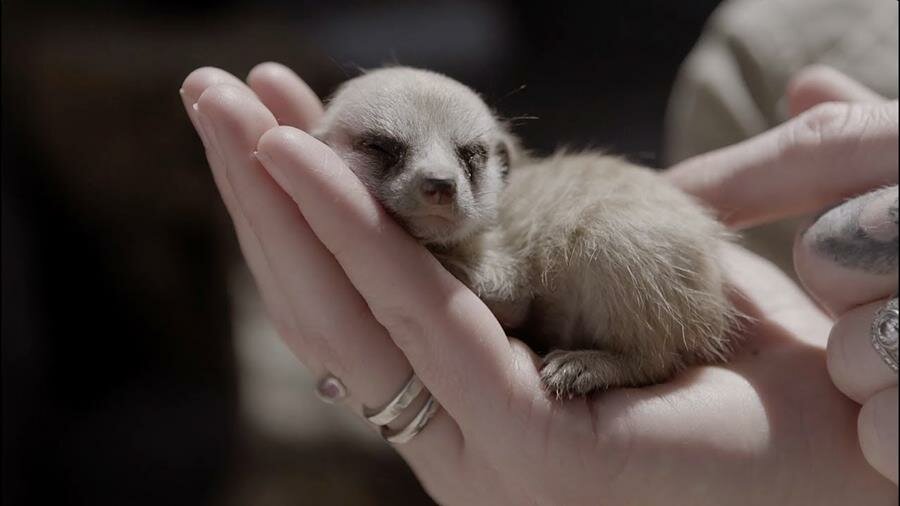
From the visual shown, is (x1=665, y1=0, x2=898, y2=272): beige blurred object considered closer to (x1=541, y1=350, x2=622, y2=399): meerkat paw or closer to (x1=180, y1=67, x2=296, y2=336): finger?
(x1=541, y1=350, x2=622, y2=399): meerkat paw

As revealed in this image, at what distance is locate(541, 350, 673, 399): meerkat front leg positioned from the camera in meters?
1.16

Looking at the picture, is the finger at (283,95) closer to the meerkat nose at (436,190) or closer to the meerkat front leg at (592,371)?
the meerkat nose at (436,190)

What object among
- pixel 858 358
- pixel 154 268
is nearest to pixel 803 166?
pixel 858 358

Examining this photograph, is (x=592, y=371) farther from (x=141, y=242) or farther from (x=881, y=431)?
(x=141, y=242)

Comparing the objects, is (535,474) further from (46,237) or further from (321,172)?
(46,237)

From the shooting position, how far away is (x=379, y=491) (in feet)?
8.84

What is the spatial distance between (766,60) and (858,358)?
3.30ft

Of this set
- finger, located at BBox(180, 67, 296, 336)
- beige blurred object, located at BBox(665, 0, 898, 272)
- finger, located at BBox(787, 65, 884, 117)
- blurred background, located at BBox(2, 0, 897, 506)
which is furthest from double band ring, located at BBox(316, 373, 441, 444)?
→ blurred background, located at BBox(2, 0, 897, 506)

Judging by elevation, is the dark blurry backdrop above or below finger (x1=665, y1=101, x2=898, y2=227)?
below

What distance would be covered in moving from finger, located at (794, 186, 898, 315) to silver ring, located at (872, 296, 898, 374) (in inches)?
1.4

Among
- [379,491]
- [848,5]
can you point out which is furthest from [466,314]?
[379,491]

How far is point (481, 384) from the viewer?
1.08 metres

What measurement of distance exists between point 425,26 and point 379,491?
73.7 inches

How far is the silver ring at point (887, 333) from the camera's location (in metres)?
1.01
